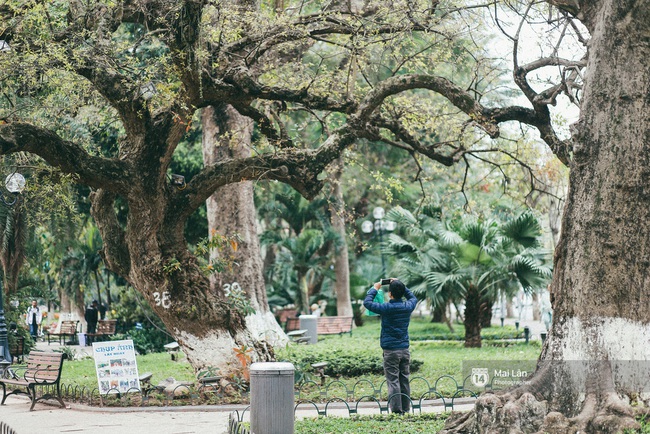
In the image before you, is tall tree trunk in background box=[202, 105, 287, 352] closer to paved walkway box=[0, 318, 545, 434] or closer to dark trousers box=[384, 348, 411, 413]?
paved walkway box=[0, 318, 545, 434]

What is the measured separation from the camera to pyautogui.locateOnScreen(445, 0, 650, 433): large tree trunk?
782cm

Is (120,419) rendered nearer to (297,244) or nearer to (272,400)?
(272,400)

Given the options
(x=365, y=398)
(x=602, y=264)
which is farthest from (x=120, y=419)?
(x=602, y=264)

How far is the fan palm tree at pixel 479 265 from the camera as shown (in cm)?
2308

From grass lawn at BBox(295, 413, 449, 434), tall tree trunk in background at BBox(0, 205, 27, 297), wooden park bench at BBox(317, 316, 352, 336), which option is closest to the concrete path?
grass lawn at BBox(295, 413, 449, 434)

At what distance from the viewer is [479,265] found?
23.5m

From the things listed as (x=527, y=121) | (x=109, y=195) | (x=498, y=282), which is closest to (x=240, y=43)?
(x=109, y=195)

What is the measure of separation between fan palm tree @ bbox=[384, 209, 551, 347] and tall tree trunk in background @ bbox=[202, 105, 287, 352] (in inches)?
189

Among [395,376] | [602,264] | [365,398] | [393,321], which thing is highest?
[602,264]

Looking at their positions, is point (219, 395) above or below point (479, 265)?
below

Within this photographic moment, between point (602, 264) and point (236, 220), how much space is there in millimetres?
13661

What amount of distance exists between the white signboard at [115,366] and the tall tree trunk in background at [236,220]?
659 cm

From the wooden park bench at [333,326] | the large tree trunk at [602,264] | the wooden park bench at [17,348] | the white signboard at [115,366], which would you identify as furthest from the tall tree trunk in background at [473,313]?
Result: the large tree trunk at [602,264]

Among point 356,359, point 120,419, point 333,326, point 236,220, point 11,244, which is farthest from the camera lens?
point 333,326
